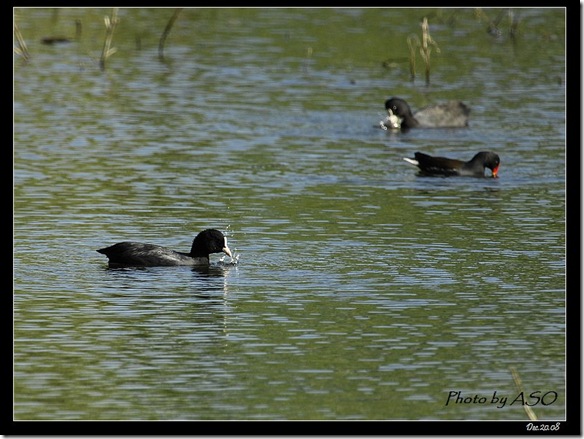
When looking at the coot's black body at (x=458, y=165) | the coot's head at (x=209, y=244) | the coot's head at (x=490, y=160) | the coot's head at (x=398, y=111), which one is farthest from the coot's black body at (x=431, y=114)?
the coot's head at (x=209, y=244)

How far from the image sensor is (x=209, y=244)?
17.1m

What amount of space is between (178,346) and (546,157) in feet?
43.5

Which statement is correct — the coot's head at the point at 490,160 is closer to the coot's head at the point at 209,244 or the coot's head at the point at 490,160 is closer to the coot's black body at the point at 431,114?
the coot's black body at the point at 431,114

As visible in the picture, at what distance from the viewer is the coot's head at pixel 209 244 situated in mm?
17031

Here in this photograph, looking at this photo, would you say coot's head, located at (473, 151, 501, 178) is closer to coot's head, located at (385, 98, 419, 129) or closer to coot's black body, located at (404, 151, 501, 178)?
coot's black body, located at (404, 151, 501, 178)

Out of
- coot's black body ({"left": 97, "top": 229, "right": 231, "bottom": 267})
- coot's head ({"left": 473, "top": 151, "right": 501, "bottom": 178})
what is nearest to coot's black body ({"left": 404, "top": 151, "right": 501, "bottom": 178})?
coot's head ({"left": 473, "top": 151, "right": 501, "bottom": 178})

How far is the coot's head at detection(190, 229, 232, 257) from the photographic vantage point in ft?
55.9

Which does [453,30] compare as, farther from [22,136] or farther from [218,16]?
[22,136]

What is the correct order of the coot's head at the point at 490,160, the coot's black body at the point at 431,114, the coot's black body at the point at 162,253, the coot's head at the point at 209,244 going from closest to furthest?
1. the coot's black body at the point at 162,253
2. the coot's head at the point at 209,244
3. the coot's head at the point at 490,160
4. the coot's black body at the point at 431,114

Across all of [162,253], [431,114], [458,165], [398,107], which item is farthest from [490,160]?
[162,253]

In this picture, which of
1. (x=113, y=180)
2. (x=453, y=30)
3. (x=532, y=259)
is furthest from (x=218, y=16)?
(x=532, y=259)

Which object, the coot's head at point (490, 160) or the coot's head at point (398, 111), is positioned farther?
the coot's head at point (398, 111)

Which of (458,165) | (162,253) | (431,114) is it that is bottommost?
(162,253)

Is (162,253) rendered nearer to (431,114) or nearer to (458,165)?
(458,165)
